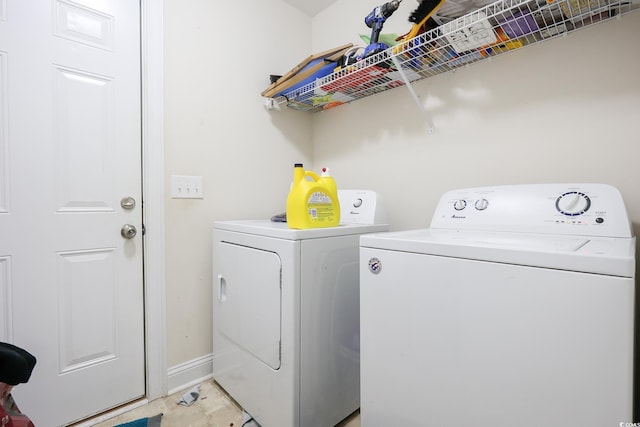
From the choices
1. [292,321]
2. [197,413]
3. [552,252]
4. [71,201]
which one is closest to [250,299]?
[292,321]

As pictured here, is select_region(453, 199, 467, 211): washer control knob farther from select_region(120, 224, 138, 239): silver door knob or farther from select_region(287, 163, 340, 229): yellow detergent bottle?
select_region(120, 224, 138, 239): silver door knob

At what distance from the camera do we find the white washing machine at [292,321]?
122 cm

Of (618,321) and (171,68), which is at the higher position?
(171,68)

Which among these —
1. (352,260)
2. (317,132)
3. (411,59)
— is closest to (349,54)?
(411,59)

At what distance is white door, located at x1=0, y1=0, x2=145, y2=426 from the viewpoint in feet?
4.09

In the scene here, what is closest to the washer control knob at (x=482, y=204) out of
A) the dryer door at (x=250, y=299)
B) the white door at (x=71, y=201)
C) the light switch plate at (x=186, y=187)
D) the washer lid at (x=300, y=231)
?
the washer lid at (x=300, y=231)

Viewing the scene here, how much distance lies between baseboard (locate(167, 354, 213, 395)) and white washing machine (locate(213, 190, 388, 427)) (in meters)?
0.23

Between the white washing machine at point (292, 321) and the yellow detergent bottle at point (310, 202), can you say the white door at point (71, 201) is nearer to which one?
the white washing machine at point (292, 321)

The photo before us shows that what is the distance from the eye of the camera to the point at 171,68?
1613 mm

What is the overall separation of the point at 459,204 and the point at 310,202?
0.63m

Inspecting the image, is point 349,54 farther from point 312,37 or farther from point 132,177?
point 132,177

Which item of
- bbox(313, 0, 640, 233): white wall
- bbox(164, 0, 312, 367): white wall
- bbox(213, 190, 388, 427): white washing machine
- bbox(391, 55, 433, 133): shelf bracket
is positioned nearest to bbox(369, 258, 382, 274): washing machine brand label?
Answer: bbox(213, 190, 388, 427): white washing machine

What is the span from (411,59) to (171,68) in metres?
1.23

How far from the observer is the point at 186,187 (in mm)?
1667
